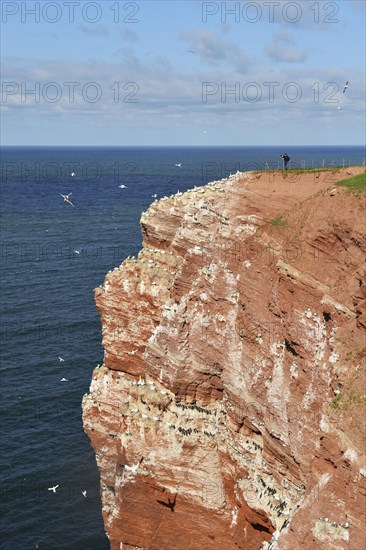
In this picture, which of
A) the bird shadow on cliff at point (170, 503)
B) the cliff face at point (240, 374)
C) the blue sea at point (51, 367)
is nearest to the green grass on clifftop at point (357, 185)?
the cliff face at point (240, 374)

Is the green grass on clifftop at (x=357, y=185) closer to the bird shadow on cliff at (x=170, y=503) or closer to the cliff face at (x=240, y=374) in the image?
the cliff face at (x=240, y=374)

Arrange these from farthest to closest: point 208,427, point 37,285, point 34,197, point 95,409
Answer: point 34,197
point 37,285
point 95,409
point 208,427

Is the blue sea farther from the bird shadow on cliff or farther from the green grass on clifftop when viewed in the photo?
the bird shadow on cliff

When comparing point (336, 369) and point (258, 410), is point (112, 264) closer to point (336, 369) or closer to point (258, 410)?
point (258, 410)

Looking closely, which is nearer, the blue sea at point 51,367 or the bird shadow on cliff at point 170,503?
the bird shadow on cliff at point 170,503

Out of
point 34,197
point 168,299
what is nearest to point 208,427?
point 168,299

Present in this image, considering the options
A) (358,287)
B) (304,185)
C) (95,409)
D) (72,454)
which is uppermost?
(304,185)
